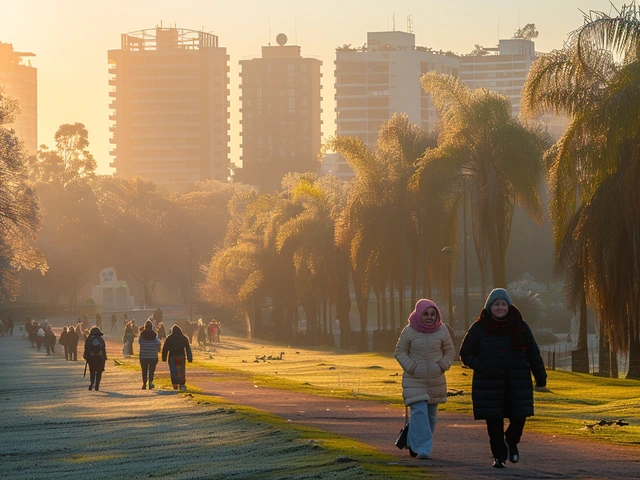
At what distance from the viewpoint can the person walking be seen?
1309 centimetres

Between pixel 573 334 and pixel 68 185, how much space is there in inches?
2385

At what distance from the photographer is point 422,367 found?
43.2 feet

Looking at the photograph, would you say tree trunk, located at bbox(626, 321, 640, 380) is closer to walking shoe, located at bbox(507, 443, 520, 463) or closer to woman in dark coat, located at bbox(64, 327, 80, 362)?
walking shoe, located at bbox(507, 443, 520, 463)

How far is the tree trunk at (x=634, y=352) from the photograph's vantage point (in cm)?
3047

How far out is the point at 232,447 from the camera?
16047 millimetres

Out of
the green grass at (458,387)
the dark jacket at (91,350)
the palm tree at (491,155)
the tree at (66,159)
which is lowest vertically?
the green grass at (458,387)

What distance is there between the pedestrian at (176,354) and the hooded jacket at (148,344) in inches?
34.3

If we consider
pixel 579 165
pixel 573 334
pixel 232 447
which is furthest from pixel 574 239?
pixel 573 334

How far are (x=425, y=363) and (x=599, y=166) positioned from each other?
50.2ft

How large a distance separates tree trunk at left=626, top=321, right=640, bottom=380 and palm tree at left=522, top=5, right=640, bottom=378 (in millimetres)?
71

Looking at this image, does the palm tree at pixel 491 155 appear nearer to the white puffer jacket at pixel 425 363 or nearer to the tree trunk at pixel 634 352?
the tree trunk at pixel 634 352

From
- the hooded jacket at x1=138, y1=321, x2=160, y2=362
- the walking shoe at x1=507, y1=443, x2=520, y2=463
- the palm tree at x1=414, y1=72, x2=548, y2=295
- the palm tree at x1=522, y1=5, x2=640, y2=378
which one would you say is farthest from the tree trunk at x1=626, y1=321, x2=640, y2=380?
the walking shoe at x1=507, y1=443, x2=520, y2=463

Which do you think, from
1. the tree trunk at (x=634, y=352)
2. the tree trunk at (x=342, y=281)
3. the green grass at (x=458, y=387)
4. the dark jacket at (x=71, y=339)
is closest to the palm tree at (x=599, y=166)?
the tree trunk at (x=634, y=352)

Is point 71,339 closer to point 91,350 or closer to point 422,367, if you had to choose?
point 91,350
